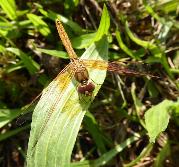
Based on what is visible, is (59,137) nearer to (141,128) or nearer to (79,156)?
(79,156)

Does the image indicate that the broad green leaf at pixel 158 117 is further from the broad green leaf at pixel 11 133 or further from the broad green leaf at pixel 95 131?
the broad green leaf at pixel 11 133

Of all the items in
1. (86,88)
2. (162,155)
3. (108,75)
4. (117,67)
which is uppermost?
(86,88)

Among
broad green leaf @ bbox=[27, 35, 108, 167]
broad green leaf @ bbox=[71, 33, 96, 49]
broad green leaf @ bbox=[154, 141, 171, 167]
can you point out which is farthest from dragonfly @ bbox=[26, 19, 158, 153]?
broad green leaf @ bbox=[154, 141, 171, 167]

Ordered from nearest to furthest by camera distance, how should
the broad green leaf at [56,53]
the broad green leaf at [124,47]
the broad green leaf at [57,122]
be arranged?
the broad green leaf at [57,122], the broad green leaf at [56,53], the broad green leaf at [124,47]

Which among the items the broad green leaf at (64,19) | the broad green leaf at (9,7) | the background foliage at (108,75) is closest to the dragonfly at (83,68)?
the background foliage at (108,75)

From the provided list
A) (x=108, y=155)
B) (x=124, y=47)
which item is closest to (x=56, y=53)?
(x=124, y=47)

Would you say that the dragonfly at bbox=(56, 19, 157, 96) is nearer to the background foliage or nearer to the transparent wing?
the transparent wing

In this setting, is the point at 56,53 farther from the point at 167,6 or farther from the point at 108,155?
the point at 167,6

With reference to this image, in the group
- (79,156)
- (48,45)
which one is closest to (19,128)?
(79,156)
